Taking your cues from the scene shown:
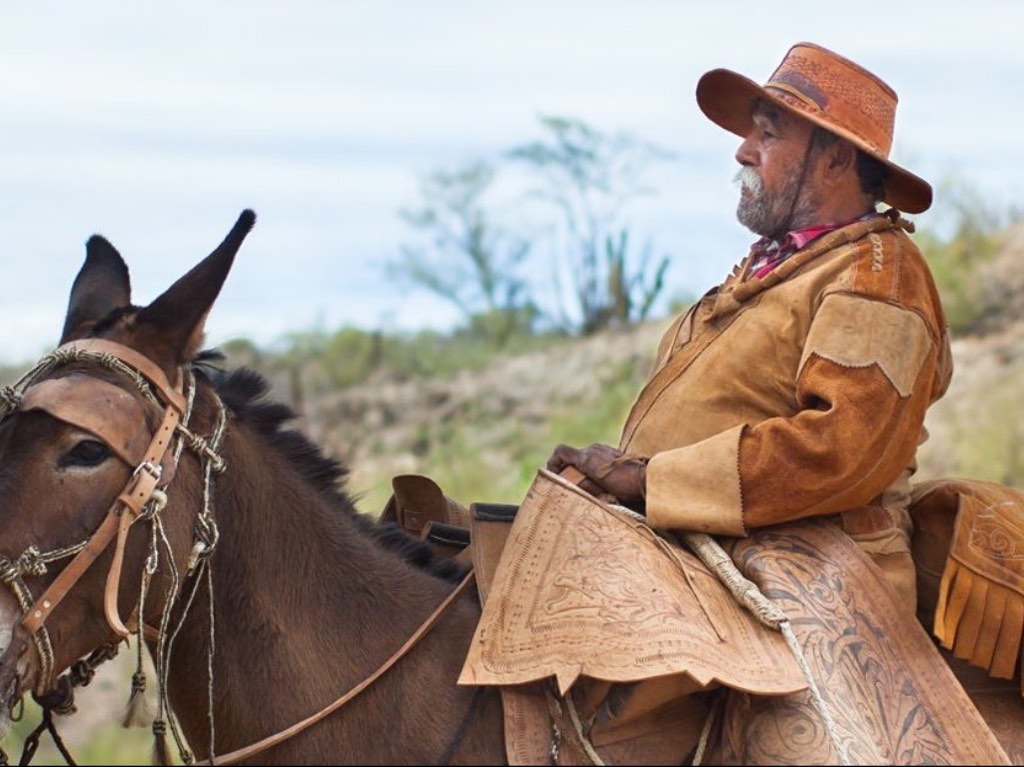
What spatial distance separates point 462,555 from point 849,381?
1.35 m

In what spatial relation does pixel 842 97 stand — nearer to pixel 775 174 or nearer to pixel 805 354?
pixel 775 174

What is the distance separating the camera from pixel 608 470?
399 centimetres

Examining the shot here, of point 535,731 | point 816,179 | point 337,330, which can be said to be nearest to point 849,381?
point 816,179

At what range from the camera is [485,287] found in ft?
78.3

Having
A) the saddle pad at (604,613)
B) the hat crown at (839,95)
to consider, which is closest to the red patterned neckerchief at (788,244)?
the hat crown at (839,95)

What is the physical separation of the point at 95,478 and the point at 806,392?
6.23 feet

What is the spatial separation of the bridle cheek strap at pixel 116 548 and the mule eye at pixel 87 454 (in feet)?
0.14

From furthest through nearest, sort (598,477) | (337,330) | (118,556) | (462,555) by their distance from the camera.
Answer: (337,330) < (462,555) < (598,477) < (118,556)

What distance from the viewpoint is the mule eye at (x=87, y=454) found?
3.51m

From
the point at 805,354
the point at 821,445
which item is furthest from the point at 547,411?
the point at 821,445

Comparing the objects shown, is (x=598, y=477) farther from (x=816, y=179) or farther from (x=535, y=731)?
(x=816, y=179)

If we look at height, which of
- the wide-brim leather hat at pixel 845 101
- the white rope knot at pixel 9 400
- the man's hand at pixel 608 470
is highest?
the wide-brim leather hat at pixel 845 101

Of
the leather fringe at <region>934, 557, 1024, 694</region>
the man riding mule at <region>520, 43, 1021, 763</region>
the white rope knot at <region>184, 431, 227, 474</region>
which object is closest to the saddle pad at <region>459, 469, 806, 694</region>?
the man riding mule at <region>520, 43, 1021, 763</region>

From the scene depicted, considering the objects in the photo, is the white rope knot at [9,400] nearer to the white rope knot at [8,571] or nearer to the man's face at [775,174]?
the white rope knot at [8,571]
